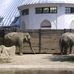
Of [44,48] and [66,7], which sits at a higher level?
[66,7]

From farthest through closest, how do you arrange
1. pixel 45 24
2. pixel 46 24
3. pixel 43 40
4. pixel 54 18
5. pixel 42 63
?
pixel 46 24 → pixel 45 24 → pixel 54 18 → pixel 43 40 → pixel 42 63

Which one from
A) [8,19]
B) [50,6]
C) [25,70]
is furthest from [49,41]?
[8,19]

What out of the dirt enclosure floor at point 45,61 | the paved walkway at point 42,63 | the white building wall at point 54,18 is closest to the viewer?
the paved walkway at point 42,63

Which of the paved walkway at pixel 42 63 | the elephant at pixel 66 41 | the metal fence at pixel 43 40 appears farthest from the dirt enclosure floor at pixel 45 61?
the metal fence at pixel 43 40

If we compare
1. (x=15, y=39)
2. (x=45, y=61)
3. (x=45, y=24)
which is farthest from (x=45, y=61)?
(x=45, y=24)

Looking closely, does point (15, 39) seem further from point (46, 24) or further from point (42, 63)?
point (46, 24)

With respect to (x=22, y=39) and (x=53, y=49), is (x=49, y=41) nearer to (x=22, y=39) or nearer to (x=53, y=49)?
(x=53, y=49)

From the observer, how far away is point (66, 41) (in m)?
23.0

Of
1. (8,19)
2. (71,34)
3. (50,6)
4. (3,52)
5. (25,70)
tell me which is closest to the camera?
(25,70)

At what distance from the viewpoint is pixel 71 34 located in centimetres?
2306

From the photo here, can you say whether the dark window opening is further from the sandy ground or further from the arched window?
the sandy ground

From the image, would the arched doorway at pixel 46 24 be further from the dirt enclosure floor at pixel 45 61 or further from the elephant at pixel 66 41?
the dirt enclosure floor at pixel 45 61

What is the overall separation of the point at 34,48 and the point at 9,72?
1613 cm

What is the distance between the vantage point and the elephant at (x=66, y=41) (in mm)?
22858
